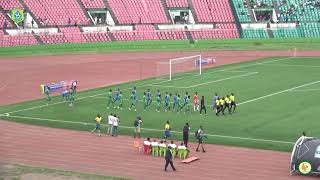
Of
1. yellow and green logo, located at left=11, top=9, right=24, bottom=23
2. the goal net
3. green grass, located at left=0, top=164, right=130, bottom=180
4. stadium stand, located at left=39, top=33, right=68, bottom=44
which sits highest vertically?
yellow and green logo, located at left=11, top=9, right=24, bottom=23

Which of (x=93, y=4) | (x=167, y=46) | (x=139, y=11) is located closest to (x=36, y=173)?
(x=167, y=46)

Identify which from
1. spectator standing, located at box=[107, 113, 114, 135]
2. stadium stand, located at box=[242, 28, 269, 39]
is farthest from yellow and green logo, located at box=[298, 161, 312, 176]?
stadium stand, located at box=[242, 28, 269, 39]

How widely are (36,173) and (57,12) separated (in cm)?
8052

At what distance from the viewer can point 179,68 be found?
7575 cm

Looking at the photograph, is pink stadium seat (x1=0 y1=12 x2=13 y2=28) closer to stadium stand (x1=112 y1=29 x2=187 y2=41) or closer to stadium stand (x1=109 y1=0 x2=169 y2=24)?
stadium stand (x1=112 y1=29 x2=187 y2=41)

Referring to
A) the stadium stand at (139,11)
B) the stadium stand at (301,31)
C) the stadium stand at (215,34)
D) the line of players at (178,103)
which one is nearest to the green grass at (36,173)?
the line of players at (178,103)

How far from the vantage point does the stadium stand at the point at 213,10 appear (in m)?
115

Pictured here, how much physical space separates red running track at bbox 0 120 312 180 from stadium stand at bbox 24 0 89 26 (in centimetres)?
6811

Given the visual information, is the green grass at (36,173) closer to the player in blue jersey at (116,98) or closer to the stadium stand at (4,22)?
the player in blue jersey at (116,98)

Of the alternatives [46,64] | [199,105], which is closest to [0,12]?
[46,64]

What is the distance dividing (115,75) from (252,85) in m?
17.2

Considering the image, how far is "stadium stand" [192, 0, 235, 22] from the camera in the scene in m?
115

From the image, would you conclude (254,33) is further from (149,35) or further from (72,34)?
(72,34)

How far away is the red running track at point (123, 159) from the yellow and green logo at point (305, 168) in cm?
34
